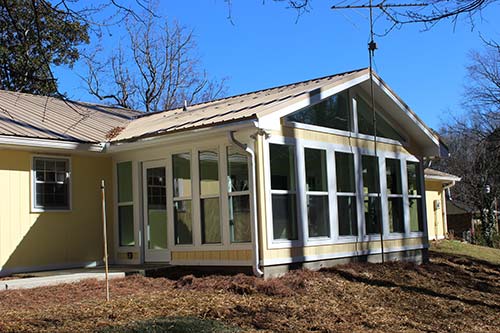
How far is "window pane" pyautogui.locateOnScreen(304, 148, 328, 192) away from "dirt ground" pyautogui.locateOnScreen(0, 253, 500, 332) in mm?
1573

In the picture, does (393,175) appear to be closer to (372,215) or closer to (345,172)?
(372,215)

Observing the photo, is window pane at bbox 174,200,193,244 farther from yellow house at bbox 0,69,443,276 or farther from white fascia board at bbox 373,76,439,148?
white fascia board at bbox 373,76,439,148

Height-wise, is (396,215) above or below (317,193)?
below

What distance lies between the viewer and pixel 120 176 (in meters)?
12.8

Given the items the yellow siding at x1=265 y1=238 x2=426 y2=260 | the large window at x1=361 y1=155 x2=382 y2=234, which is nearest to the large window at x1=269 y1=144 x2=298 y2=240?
the yellow siding at x1=265 y1=238 x2=426 y2=260

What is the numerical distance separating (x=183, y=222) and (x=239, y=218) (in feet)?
4.30

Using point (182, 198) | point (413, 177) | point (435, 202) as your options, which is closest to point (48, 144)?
point (182, 198)

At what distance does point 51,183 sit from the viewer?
11992 mm

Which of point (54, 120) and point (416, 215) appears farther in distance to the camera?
point (416, 215)

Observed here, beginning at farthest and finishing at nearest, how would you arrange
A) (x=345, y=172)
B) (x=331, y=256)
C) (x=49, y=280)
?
(x=345, y=172), (x=331, y=256), (x=49, y=280)

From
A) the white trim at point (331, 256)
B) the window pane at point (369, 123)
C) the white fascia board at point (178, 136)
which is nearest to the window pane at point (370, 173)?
the window pane at point (369, 123)

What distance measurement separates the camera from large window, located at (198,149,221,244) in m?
10.7

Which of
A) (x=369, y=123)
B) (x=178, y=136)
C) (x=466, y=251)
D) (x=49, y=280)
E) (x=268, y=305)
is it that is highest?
(x=369, y=123)

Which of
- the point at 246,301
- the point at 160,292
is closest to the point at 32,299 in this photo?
the point at 160,292
